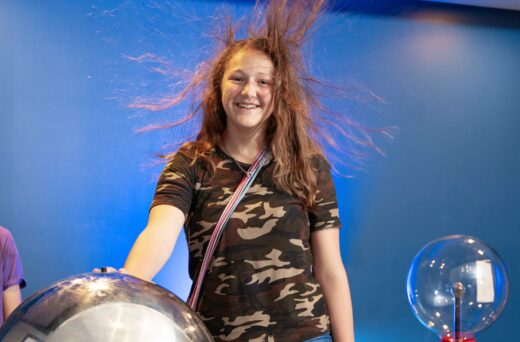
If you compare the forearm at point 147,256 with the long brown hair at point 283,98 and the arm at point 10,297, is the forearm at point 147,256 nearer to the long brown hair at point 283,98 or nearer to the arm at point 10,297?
the long brown hair at point 283,98

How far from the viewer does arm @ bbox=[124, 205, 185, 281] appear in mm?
1675

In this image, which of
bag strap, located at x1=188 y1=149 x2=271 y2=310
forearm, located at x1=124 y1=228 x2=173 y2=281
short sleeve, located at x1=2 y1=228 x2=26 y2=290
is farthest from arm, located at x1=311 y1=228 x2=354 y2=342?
short sleeve, located at x1=2 y1=228 x2=26 y2=290

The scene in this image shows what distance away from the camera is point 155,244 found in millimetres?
1699

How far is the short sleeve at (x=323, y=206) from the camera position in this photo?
200 cm

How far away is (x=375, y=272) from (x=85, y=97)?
77.7 inches

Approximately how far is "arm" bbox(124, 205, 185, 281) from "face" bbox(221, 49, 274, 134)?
0.29 meters

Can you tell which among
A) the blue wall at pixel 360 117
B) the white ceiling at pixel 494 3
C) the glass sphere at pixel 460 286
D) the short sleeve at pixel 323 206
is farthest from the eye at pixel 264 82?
the white ceiling at pixel 494 3

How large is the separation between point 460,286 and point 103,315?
1.78m

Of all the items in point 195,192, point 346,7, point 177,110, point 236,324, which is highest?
point 346,7

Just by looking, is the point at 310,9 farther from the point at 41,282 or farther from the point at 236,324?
the point at 41,282

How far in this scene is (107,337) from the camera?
0.82 m

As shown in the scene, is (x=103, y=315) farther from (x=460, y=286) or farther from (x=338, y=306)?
(x=460, y=286)

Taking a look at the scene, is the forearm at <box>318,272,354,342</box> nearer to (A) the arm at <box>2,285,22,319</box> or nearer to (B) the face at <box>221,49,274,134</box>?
(B) the face at <box>221,49,274,134</box>

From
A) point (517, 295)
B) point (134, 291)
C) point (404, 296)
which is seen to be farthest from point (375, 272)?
point (134, 291)
